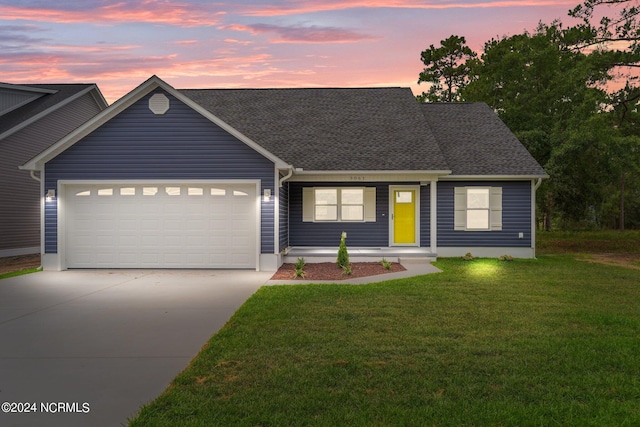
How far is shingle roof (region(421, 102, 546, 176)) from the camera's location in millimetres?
17812

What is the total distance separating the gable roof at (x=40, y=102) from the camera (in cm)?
2003

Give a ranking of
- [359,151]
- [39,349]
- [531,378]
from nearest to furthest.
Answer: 1. [531,378]
2. [39,349]
3. [359,151]

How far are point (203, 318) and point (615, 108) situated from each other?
2222cm

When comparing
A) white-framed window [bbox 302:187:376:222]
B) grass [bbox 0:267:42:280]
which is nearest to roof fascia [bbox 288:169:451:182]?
white-framed window [bbox 302:187:376:222]

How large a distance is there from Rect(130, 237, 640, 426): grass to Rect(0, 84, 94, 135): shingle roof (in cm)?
1636

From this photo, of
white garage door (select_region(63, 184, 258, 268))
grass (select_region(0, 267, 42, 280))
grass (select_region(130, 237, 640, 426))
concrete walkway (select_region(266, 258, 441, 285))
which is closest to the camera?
grass (select_region(130, 237, 640, 426))

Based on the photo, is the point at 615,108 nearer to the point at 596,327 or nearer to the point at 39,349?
the point at 596,327

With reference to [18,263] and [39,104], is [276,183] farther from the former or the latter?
[39,104]

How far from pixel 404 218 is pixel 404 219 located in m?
0.04

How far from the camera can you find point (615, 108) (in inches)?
892

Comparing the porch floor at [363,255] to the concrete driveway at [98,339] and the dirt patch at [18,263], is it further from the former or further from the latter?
the dirt patch at [18,263]

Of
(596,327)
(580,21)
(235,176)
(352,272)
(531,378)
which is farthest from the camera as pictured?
(580,21)

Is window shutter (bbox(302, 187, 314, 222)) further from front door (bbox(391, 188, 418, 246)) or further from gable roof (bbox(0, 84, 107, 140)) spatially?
gable roof (bbox(0, 84, 107, 140))

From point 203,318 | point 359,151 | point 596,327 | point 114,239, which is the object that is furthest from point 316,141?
point 596,327
